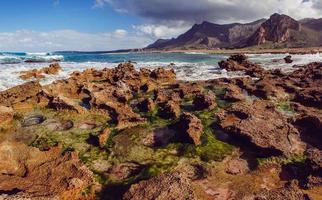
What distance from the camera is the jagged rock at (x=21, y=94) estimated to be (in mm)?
14458

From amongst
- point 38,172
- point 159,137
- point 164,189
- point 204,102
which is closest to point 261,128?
point 159,137

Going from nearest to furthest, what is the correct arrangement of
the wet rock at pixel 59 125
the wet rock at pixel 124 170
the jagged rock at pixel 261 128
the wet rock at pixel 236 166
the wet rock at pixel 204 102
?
the wet rock at pixel 124 170 < the wet rock at pixel 236 166 < the jagged rock at pixel 261 128 < the wet rock at pixel 59 125 < the wet rock at pixel 204 102

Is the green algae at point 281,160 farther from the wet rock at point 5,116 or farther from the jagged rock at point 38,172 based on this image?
the wet rock at point 5,116

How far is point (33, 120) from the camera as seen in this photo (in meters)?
12.3

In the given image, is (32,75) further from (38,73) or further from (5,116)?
(5,116)

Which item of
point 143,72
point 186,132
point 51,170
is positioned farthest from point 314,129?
point 143,72

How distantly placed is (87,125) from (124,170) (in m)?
3.35

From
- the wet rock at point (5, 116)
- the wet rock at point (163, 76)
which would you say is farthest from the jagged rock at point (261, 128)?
the wet rock at point (163, 76)

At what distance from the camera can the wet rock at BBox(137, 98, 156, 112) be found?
13.3m

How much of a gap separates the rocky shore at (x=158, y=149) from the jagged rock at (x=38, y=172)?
0.07 feet

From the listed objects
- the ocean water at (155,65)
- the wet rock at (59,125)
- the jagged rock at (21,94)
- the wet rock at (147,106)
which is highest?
the jagged rock at (21,94)

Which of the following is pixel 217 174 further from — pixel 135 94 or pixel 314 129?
pixel 135 94

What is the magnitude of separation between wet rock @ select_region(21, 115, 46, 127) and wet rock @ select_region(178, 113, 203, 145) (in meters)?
4.68

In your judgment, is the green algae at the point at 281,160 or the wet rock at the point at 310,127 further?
the wet rock at the point at 310,127
